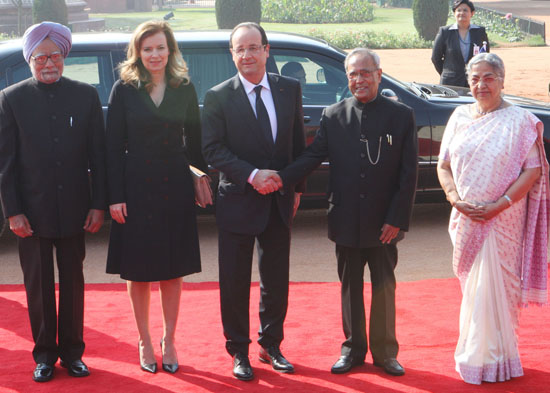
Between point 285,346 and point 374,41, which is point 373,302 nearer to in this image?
point 285,346

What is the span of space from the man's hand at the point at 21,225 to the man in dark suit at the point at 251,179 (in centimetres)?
100

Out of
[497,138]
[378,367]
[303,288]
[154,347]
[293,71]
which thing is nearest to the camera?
[497,138]

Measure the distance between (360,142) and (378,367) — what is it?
123 centimetres

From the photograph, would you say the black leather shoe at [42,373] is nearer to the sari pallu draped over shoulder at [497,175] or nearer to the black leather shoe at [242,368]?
the black leather shoe at [242,368]

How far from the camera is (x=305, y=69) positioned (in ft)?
24.1

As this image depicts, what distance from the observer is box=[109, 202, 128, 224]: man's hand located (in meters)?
4.34

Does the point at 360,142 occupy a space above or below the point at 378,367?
above

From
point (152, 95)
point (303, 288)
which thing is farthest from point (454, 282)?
point (152, 95)

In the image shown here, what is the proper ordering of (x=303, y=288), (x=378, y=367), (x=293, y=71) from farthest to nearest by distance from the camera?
(x=293, y=71), (x=303, y=288), (x=378, y=367)

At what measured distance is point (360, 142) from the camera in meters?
4.33

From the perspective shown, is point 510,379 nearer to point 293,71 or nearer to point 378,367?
point 378,367

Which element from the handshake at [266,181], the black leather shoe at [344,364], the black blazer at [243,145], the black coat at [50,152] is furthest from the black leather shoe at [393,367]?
the black coat at [50,152]

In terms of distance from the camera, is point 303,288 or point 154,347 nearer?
point 154,347

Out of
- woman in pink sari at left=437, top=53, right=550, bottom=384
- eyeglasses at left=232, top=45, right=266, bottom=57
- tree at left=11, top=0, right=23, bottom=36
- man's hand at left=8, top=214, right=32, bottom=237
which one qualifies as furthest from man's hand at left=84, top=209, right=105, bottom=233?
tree at left=11, top=0, right=23, bottom=36
